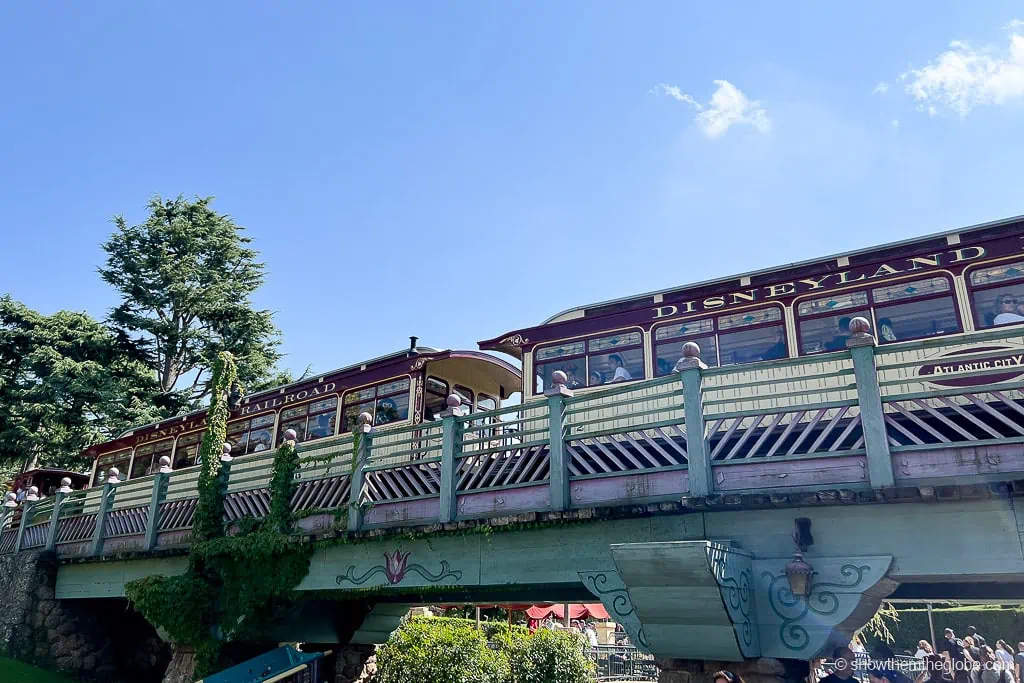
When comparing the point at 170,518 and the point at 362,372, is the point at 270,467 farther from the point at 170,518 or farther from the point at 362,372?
the point at 362,372

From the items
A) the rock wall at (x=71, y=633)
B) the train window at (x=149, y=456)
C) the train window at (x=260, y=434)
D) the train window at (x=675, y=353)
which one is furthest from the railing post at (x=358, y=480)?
the train window at (x=149, y=456)

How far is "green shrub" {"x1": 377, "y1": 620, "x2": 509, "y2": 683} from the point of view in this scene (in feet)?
29.6

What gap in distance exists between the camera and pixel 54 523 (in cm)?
1656

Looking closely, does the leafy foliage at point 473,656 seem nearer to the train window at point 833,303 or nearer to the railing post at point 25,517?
the train window at point 833,303

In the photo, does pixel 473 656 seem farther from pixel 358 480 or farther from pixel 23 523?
pixel 23 523

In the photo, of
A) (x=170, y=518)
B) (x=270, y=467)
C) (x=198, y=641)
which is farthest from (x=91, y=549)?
(x=270, y=467)

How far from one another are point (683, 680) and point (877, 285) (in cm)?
604

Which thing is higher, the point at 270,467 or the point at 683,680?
the point at 270,467

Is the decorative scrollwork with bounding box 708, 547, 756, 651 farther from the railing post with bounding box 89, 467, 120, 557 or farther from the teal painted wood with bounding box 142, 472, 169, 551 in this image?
the railing post with bounding box 89, 467, 120, 557

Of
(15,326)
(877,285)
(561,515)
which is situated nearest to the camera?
(561,515)

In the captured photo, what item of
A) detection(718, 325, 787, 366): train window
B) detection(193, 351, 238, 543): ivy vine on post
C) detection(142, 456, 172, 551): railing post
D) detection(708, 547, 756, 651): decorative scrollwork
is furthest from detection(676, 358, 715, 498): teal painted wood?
detection(142, 456, 172, 551): railing post

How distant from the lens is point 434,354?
15.0m

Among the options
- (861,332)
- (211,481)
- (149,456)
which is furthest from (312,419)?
(861,332)

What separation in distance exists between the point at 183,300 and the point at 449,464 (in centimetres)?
2838
